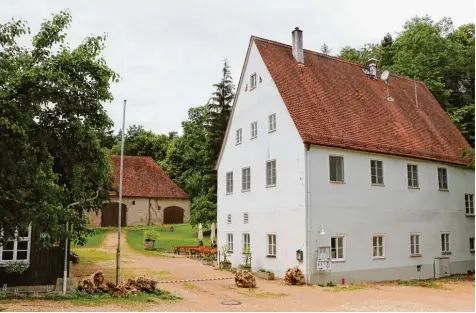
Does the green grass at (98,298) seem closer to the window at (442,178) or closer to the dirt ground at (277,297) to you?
the dirt ground at (277,297)

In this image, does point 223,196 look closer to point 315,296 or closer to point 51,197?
point 315,296

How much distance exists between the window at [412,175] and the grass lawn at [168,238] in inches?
682

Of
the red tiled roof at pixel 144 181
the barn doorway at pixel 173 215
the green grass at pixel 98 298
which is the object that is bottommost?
the green grass at pixel 98 298

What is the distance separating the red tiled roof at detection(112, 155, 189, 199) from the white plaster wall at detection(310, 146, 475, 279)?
30.8 metres

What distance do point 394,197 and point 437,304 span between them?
779 cm

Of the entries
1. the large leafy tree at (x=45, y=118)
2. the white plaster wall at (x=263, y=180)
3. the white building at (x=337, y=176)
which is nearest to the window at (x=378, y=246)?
the white building at (x=337, y=176)

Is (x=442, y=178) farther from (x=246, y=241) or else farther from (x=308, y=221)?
(x=246, y=241)

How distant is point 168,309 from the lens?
45.0 ft

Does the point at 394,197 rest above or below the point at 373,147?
below

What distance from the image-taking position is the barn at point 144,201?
156 feet

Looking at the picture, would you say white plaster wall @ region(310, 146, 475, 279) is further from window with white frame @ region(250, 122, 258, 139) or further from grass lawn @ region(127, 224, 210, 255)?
grass lawn @ region(127, 224, 210, 255)

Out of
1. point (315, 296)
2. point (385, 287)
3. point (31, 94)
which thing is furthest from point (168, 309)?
point (385, 287)

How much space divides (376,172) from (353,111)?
3699mm

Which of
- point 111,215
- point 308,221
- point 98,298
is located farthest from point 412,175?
point 111,215
